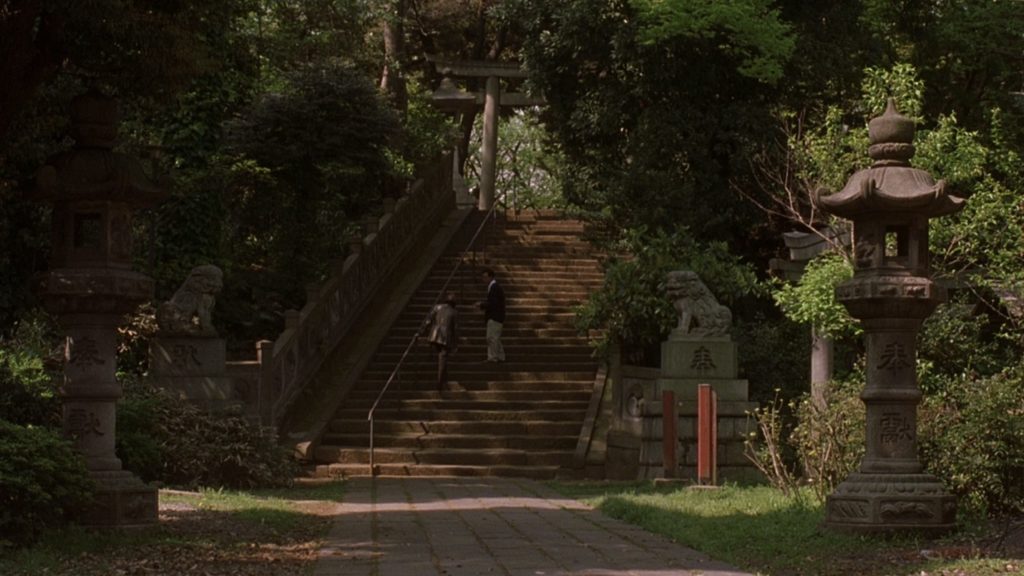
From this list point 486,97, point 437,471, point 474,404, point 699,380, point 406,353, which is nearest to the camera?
point 699,380

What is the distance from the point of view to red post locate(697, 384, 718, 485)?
19297 millimetres

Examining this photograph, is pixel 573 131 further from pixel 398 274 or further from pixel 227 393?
pixel 227 393

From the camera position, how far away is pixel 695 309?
2219 centimetres

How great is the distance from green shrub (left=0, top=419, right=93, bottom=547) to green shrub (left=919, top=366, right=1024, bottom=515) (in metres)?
7.42

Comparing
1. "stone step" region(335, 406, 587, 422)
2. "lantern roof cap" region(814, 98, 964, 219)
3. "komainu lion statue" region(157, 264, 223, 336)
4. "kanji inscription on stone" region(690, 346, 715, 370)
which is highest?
"lantern roof cap" region(814, 98, 964, 219)

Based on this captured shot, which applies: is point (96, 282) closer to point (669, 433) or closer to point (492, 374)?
point (669, 433)

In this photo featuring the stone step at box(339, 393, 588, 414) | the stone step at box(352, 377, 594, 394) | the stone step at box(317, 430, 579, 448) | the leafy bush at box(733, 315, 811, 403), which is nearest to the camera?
the stone step at box(317, 430, 579, 448)

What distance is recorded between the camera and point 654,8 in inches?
1120

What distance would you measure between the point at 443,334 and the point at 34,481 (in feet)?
47.4

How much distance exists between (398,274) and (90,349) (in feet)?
62.8

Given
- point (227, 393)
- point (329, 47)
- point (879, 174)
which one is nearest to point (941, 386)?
point (879, 174)

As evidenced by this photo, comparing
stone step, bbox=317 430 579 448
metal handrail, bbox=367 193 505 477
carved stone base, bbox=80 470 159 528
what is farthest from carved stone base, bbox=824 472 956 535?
stone step, bbox=317 430 579 448

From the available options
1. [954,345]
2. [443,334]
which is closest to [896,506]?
[954,345]

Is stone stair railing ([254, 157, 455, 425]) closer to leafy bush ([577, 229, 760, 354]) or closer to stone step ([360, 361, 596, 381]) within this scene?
stone step ([360, 361, 596, 381])
